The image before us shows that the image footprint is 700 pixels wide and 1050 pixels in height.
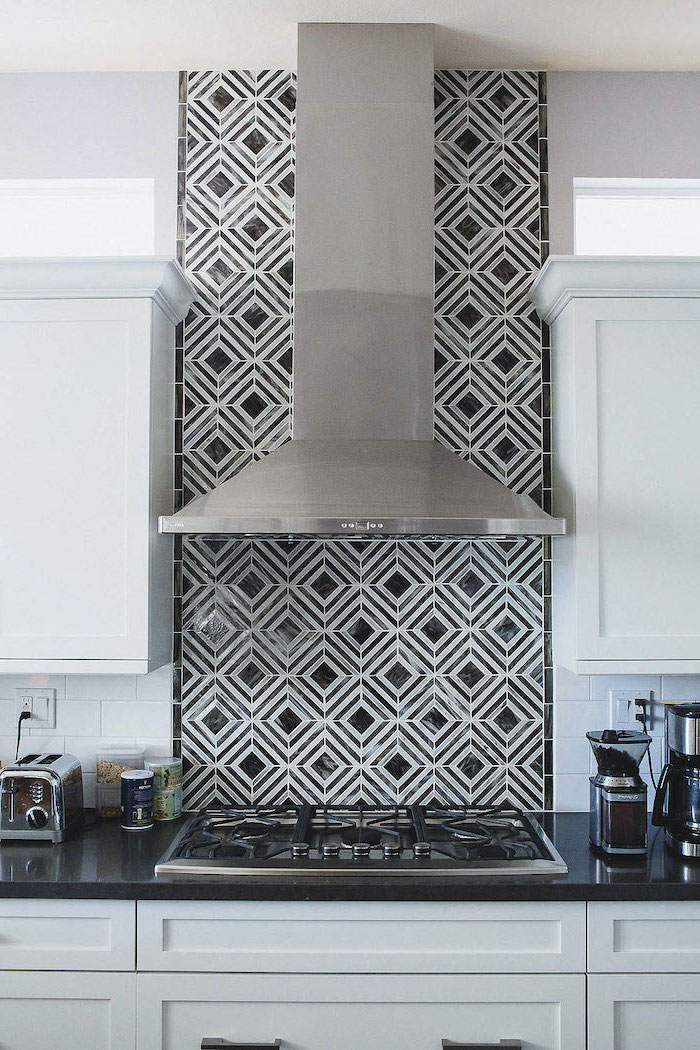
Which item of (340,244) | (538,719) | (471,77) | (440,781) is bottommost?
(440,781)

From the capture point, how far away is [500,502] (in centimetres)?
224

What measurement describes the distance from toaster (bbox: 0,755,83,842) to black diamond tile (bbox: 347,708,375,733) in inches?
32.2

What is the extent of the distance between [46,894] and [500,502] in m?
1.41

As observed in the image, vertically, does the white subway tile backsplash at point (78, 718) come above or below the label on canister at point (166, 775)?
above

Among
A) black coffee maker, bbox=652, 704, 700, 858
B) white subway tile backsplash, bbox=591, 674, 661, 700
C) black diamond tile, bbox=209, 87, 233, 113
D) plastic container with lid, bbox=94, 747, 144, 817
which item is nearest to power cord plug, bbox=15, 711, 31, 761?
plastic container with lid, bbox=94, 747, 144, 817

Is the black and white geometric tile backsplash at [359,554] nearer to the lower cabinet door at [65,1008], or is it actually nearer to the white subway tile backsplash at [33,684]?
the white subway tile backsplash at [33,684]

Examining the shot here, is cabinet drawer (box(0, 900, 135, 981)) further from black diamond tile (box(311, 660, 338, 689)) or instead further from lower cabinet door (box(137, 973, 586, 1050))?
black diamond tile (box(311, 660, 338, 689))

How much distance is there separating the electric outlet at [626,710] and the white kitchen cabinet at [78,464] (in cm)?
133

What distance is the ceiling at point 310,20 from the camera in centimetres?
238

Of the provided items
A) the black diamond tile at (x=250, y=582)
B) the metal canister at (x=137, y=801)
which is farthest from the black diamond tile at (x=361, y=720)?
the metal canister at (x=137, y=801)

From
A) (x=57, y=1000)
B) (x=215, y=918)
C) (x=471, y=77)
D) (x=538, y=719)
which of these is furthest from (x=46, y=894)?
(x=471, y=77)

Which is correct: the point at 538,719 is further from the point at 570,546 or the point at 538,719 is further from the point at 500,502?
the point at 500,502

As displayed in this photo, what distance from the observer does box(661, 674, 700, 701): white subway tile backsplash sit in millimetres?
2643

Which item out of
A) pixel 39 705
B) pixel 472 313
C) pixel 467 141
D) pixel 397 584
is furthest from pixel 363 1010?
pixel 467 141
